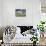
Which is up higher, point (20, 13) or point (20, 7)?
point (20, 7)

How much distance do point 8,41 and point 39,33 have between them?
3.58ft

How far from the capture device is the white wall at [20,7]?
441 centimetres

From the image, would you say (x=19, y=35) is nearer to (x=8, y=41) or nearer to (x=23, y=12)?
(x=8, y=41)

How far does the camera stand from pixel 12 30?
4387 mm

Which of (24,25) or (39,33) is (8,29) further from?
(39,33)

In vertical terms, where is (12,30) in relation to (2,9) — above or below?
below

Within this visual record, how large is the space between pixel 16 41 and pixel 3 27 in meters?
0.67

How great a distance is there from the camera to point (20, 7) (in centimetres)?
443

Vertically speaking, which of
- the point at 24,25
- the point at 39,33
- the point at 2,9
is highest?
the point at 2,9

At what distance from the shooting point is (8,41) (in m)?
4.32

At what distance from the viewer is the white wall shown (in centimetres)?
441

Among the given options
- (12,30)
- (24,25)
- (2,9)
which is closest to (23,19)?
(24,25)

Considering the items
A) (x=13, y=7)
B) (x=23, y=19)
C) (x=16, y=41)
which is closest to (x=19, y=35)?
(x=16, y=41)

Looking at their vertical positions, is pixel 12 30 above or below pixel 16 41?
above
